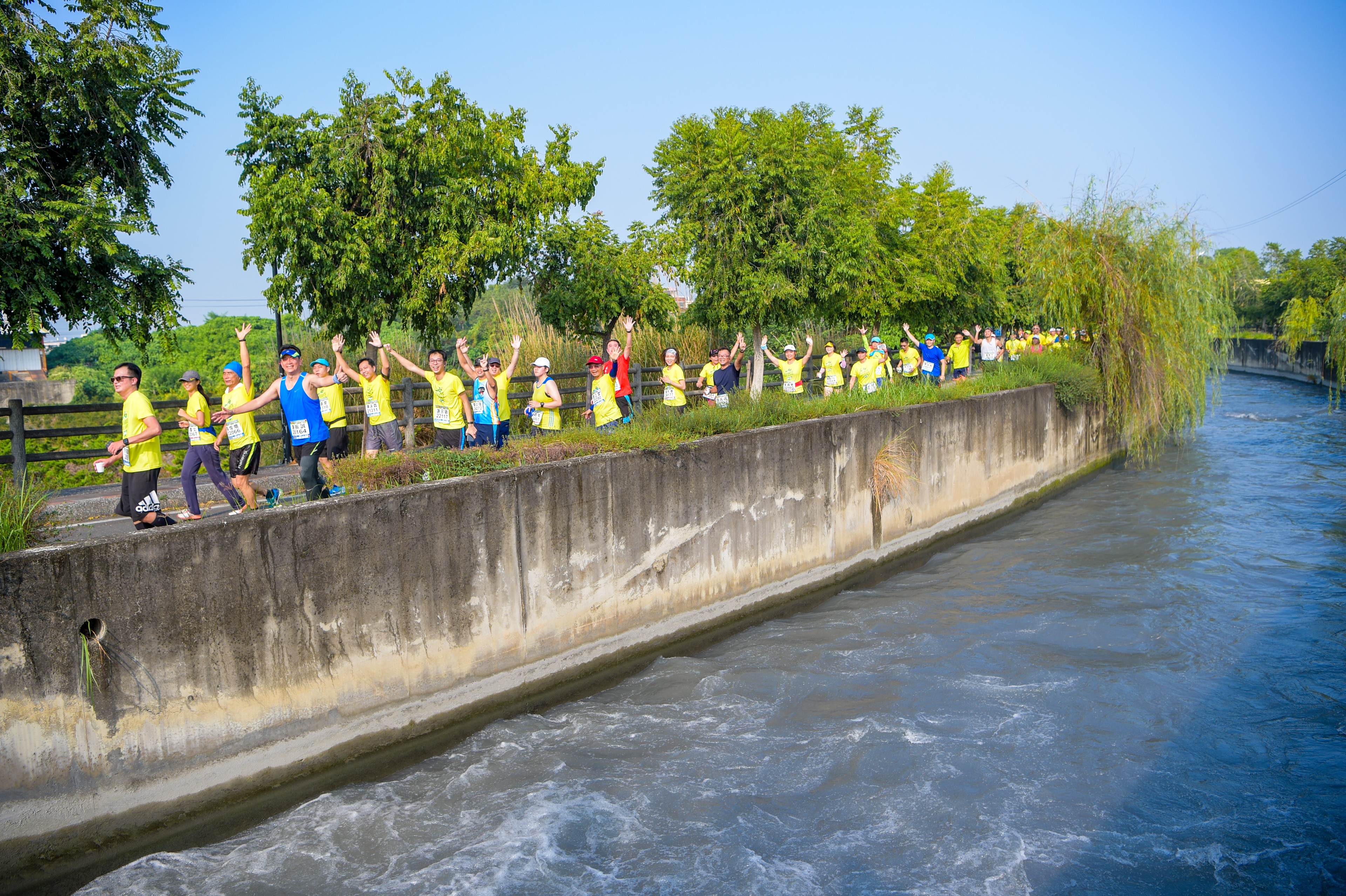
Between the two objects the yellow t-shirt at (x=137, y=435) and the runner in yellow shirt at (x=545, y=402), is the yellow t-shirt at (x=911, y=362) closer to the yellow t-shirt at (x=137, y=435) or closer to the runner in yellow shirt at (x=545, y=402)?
the runner in yellow shirt at (x=545, y=402)

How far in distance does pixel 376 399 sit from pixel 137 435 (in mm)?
3058

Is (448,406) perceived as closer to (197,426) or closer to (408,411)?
(197,426)

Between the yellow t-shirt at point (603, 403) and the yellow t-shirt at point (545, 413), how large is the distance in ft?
1.45

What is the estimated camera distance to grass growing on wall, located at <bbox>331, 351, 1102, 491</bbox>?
287 inches

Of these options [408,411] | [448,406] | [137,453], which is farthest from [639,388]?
[137,453]

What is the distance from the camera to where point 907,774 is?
6.32m

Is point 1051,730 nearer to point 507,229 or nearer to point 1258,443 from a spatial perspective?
point 507,229

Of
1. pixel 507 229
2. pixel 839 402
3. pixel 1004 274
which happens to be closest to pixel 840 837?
pixel 839 402

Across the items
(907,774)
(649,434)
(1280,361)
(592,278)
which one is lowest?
(907,774)

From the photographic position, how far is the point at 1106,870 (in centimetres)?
521

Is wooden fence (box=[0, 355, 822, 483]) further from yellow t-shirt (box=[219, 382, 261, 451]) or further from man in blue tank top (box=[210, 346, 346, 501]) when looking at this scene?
man in blue tank top (box=[210, 346, 346, 501])

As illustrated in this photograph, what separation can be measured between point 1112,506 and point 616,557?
10.9 meters

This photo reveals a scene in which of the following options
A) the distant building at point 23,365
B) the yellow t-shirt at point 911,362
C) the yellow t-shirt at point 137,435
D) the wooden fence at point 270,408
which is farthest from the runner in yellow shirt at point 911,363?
the distant building at point 23,365

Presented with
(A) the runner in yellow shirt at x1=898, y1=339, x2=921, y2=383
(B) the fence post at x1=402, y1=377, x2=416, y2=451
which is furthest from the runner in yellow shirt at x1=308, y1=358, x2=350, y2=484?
(A) the runner in yellow shirt at x1=898, y1=339, x2=921, y2=383
